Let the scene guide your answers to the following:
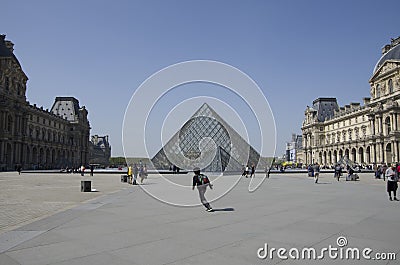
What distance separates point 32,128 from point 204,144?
4392 centimetres

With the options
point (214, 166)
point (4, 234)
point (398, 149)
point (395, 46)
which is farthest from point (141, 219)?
point (395, 46)

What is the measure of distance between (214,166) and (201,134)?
6.87 meters

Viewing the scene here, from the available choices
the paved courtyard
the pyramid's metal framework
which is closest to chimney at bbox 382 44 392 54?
the pyramid's metal framework

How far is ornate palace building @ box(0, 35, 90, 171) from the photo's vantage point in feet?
180

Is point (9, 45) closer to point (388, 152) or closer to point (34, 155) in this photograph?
point (34, 155)

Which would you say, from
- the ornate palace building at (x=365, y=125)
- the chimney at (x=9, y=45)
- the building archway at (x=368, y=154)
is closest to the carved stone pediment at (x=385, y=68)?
the ornate palace building at (x=365, y=125)

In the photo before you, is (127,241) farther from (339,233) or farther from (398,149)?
(398,149)

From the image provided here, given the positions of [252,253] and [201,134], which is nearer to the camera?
[252,253]

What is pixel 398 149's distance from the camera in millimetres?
55375

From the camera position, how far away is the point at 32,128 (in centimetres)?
7000

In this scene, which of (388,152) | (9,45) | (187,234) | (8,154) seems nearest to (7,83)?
(9,45)

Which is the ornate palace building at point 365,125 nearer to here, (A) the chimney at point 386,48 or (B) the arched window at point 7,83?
(A) the chimney at point 386,48

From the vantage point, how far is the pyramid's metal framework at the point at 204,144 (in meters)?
45.2

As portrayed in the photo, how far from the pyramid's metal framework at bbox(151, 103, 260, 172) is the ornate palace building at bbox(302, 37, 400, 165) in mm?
28151
